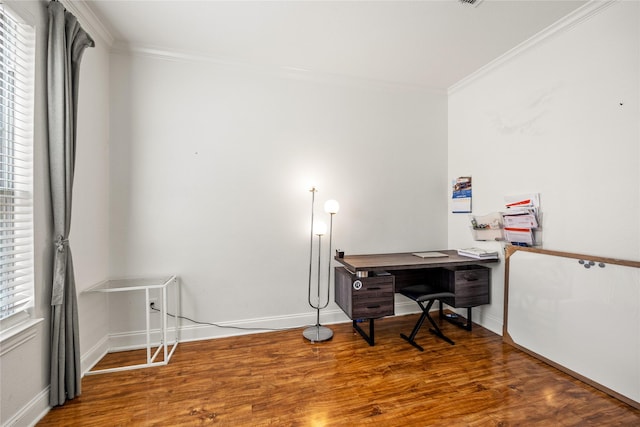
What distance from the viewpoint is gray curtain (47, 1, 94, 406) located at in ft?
5.48

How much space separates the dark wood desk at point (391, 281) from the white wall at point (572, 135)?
0.25 m

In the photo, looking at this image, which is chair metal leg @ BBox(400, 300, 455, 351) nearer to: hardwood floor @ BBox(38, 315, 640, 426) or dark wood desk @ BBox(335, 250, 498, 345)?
hardwood floor @ BBox(38, 315, 640, 426)

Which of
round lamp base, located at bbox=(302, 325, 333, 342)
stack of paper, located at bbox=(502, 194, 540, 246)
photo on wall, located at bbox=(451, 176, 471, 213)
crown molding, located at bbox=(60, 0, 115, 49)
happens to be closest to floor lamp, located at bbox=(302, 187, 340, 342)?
round lamp base, located at bbox=(302, 325, 333, 342)

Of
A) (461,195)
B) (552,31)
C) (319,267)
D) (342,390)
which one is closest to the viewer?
(342,390)

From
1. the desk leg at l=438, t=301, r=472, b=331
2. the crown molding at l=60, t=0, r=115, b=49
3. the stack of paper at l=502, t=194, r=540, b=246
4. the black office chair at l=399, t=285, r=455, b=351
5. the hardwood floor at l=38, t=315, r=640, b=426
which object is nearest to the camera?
the hardwood floor at l=38, t=315, r=640, b=426

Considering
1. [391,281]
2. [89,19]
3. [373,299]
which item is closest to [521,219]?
[391,281]

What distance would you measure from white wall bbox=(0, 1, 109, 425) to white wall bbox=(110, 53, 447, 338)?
5.2 inches

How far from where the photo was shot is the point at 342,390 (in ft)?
6.15

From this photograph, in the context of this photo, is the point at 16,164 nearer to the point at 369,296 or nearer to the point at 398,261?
the point at 369,296

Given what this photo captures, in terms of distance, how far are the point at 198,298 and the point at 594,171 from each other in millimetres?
3447

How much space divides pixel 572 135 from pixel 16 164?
377cm

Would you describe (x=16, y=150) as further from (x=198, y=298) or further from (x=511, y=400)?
(x=511, y=400)

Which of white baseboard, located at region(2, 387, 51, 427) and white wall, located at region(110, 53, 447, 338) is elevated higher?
white wall, located at region(110, 53, 447, 338)

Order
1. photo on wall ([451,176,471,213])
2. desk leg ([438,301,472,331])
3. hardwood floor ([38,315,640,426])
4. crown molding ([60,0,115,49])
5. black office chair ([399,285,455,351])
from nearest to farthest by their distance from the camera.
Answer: hardwood floor ([38,315,640,426]) → crown molding ([60,0,115,49]) → black office chair ([399,285,455,351]) → desk leg ([438,301,472,331]) → photo on wall ([451,176,471,213])
